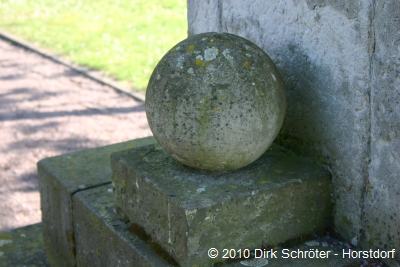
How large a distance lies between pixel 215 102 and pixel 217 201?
0.43 metres

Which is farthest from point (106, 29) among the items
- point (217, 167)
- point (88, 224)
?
point (217, 167)

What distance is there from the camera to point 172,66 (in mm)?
2564

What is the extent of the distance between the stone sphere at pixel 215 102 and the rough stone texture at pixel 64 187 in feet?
3.06

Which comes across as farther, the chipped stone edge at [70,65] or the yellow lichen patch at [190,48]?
the chipped stone edge at [70,65]

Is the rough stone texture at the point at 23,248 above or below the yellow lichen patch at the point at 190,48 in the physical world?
below

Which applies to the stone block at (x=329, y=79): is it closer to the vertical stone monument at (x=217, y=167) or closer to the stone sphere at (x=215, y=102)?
the vertical stone monument at (x=217, y=167)

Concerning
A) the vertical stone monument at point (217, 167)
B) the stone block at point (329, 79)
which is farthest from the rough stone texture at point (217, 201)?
the stone block at point (329, 79)

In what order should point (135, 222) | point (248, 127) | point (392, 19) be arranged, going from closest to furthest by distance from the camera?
1. point (392, 19)
2. point (248, 127)
3. point (135, 222)

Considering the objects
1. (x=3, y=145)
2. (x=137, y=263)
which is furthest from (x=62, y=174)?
(x=3, y=145)

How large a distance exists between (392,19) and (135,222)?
1.53 meters

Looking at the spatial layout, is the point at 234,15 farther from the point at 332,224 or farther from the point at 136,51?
the point at 136,51

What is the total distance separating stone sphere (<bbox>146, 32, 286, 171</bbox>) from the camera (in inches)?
97.3

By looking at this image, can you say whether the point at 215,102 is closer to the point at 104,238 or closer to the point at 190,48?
the point at 190,48

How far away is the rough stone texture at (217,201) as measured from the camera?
8.05ft
